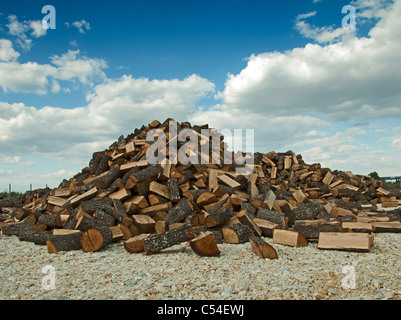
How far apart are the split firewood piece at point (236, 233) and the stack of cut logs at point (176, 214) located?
1 cm

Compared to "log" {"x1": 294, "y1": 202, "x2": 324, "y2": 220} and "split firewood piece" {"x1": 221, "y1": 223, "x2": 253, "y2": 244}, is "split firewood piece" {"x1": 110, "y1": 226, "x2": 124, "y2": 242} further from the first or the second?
"log" {"x1": 294, "y1": 202, "x2": 324, "y2": 220}

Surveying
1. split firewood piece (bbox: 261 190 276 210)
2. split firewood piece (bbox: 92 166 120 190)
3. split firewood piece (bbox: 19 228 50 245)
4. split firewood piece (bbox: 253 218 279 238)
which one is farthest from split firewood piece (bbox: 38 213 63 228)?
split firewood piece (bbox: 261 190 276 210)

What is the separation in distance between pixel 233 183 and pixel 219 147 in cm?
175

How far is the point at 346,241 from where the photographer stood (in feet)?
13.3

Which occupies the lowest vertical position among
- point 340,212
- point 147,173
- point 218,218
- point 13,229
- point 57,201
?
point 13,229

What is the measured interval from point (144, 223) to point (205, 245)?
154 cm

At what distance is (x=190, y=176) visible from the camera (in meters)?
6.00

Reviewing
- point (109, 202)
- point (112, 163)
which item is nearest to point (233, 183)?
point (109, 202)

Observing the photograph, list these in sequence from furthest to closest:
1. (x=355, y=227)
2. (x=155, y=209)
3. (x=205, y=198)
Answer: (x=205, y=198)
(x=155, y=209)
(x=355, y=227)

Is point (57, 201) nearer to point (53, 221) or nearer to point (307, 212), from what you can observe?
point (53, 221)

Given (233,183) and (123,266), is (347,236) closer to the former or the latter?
(233,183)

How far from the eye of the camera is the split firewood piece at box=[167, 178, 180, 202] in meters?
5.43

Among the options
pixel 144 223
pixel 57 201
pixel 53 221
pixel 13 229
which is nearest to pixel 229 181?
pixel 144 223

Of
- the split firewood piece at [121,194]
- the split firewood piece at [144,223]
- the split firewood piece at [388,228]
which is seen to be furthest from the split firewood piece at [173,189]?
the split firewood piece at [388,228]
